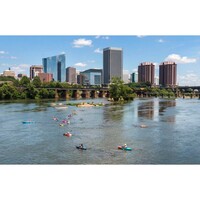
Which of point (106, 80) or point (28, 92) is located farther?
point (106, 80)

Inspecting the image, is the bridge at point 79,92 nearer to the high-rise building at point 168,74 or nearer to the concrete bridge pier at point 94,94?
the concrete bridge pier at point 94,94

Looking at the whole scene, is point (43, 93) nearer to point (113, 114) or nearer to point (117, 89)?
point (117, 89)

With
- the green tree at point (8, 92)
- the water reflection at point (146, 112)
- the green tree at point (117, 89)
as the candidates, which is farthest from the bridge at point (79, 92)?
the water reflection at point (146, 112)

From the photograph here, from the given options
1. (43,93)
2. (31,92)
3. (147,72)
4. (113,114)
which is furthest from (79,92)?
(147,72)

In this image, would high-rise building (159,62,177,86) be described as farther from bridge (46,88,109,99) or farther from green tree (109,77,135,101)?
green tree (109,77,135,101)

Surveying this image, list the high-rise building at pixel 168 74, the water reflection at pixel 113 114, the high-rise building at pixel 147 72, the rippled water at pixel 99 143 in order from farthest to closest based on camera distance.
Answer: the high-rise building at pixel 147 72 < the high-rise building at pixel 168 74 < the water reflection at pixel 113 114 < the rippled water at pixel 99 143

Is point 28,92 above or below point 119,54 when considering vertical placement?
below
